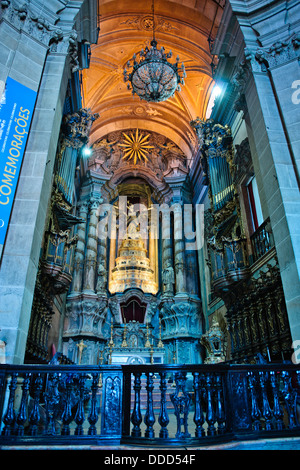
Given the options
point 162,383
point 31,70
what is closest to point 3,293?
point 162,383

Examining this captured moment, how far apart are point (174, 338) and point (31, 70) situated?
1205 centimetres

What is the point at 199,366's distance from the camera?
12.1 feet

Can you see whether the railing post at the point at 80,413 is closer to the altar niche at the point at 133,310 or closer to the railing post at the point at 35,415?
the railing post at the point at 35,415

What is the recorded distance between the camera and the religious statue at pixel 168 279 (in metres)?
16.3

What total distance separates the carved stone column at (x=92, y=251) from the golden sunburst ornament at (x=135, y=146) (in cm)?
353

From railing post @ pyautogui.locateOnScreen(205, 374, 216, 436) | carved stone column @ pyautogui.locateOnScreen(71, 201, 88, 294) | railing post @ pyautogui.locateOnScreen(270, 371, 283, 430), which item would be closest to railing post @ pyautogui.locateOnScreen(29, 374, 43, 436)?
railing post @ pyautogui.locateOnScreen(205, 374, 216, 436)

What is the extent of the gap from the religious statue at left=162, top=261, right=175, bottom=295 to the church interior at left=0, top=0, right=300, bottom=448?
9 cm

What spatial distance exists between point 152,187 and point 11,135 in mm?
14071

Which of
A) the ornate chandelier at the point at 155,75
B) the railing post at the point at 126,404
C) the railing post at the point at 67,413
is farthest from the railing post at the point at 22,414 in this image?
the ornate chandelier at the point at 155,75

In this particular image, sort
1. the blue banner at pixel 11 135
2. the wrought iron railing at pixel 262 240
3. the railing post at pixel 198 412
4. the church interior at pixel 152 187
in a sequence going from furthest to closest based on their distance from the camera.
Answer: the wrought iron railing at pixel 262 240 < the church interior at pixel 152 187 < the blue banner at pixel 11 135 < the railing post at pixel 198 412

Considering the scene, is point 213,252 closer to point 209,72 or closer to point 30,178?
point 30,178

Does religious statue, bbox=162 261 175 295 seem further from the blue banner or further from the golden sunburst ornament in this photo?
the blue banner

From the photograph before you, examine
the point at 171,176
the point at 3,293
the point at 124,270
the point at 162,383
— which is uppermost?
the point at 171,176

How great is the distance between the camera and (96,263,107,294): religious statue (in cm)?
1570
